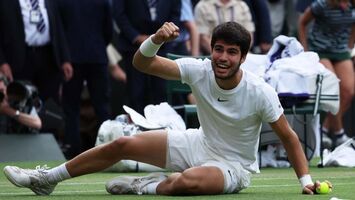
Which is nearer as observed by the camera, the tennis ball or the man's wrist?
the tennis ball

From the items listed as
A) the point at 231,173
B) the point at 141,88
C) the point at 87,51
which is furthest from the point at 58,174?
the point at 87,51

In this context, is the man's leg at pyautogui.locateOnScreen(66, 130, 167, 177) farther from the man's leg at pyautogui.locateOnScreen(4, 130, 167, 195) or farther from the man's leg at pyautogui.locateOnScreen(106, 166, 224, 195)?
the man's leg at pyautogui.locateOnScreen(106, 166, 224, 195)

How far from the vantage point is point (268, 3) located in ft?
64.4

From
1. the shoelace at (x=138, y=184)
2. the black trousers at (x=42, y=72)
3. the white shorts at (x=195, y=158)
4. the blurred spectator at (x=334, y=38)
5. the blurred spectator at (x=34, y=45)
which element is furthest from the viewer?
the blurred spectator at (x=334, y=38)

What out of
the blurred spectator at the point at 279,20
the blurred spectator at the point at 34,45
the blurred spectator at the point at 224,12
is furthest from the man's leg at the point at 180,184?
the blurred spectator at the point at 279,20

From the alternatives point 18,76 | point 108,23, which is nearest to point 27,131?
point 18,76

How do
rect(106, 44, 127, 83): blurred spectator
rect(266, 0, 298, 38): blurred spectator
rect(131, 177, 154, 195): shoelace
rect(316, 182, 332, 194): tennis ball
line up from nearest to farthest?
rect(316, 182, 332, 194): tennis ball < rect(131, 177, 154, 195): shoelace < rect(106, 44, 127, 83): blurred spectator < rect(266, 0, 298, 38): blurred spectator

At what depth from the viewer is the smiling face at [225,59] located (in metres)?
9.30

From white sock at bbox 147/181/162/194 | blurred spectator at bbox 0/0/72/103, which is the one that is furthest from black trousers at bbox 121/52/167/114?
white sock at bbox 147/181/162/194

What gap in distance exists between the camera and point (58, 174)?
9492 mm

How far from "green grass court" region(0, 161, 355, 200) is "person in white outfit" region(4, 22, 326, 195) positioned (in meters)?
0.14

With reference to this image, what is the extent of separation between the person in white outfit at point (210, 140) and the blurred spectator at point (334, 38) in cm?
708

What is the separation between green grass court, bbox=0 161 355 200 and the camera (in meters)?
9.48

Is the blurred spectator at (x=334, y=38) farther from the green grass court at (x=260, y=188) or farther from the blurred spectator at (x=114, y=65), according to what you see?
the green grass court at (x=260, y=188)
